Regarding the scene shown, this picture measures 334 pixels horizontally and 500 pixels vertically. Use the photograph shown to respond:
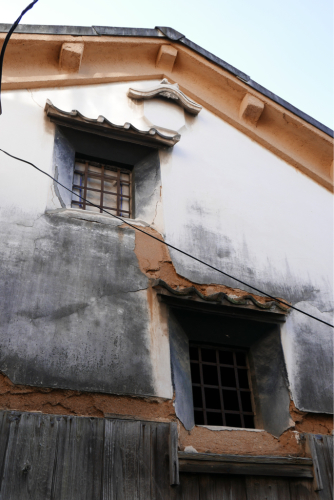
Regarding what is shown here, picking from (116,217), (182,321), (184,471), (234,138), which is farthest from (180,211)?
(184,471)

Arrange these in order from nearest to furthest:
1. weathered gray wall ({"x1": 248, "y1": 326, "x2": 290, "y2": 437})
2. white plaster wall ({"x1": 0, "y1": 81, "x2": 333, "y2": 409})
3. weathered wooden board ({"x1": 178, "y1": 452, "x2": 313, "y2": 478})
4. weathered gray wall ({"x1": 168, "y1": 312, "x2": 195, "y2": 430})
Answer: weathered wooden board ({"x1": 178, "y1": 452, "x2": 313, "y2": 478})
weathered gray wall ({"x1": 168, "y1": 312, "x2": 195, "y2": 430})
weathered gray wall ({"x1": 248, "y1": 326, "x2": 290, "y2": 437})
white plaster wall ({"x1": 0, "y1": 81, "x2": 333, "y2": 409})

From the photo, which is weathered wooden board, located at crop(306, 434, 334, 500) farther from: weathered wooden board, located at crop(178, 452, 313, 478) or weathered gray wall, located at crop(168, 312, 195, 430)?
weathered gray wall, located at crop(168, 312, 195, 430)

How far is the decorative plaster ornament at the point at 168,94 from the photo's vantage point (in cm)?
878

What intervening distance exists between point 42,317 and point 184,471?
2.18 m

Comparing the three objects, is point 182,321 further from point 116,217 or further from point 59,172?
point 59,172

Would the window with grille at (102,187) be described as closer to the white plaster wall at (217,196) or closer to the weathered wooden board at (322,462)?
the white plaster wall at (217,196)

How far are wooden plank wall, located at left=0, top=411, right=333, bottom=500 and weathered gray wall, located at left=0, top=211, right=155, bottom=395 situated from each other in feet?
1.37

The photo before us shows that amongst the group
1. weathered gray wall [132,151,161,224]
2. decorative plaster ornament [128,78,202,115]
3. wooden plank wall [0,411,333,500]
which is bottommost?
wooden plank wall [0,411,333,500]

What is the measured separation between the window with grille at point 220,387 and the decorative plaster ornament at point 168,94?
421 centimetres

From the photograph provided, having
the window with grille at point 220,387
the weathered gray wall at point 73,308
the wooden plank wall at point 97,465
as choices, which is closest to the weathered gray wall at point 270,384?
the window with grille at point 220,387

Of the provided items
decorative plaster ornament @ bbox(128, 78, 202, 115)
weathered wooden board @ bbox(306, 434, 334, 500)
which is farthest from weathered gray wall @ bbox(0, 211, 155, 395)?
decorative plaster ornament @ bbox(128, 78, 202, 115)

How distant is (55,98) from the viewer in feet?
26.7

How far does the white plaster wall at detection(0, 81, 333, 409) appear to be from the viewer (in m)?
7.07

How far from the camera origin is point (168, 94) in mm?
8961
